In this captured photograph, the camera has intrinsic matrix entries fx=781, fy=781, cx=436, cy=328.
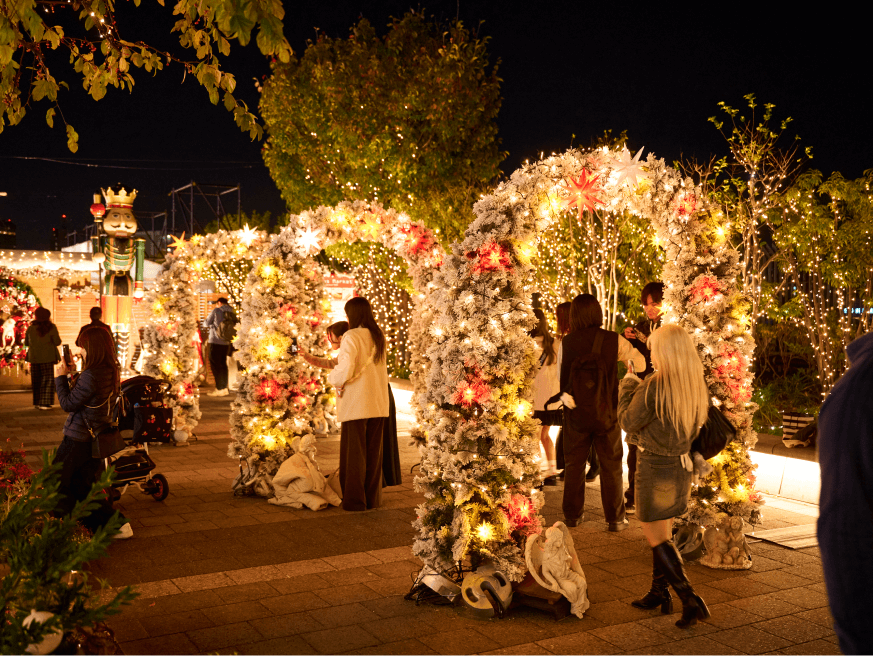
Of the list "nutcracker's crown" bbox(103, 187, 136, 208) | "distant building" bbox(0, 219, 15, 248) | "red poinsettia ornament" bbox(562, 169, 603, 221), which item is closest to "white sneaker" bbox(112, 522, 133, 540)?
"red poinsettia ornament" bbox(562, 169, 603, 221)

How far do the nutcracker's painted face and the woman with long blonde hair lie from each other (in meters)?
11.9

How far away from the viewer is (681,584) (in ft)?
15.1

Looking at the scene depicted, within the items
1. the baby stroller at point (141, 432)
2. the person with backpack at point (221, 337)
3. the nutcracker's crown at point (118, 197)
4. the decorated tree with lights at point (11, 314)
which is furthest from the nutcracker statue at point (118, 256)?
the baby stroller at point (141, 432)

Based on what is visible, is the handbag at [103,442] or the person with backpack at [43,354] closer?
the handbag at [103,442]

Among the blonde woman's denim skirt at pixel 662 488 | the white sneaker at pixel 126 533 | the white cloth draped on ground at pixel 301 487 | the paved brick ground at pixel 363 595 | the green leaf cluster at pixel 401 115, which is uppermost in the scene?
the green leaf cluster at pixel 401 115

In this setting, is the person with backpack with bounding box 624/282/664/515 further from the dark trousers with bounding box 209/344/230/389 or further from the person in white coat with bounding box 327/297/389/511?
the dark trousers with bounding box 209/344/230/389

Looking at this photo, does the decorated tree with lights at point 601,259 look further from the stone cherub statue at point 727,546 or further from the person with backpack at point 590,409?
the stone cherub statue at point 727,546

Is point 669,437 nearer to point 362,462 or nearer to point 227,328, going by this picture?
point 362,462

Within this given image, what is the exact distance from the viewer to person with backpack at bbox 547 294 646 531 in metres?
6.75

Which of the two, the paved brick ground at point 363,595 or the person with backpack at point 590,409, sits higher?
the person with backpack at point 590,409

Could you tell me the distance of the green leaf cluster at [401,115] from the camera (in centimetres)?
1596

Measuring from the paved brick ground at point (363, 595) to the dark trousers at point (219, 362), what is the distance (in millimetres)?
9553

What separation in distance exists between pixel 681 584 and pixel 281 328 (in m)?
5.33

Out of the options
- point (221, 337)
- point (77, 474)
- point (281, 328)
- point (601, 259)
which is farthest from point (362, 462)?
point (221, 337)
